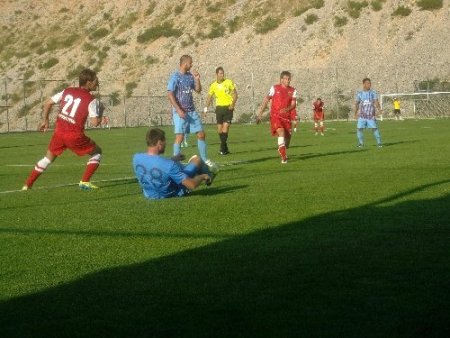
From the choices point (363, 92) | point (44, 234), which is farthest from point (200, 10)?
point (44, 234)

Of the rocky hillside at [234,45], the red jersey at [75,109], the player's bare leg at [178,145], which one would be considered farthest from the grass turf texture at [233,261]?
the rocky hillside at [234,45]

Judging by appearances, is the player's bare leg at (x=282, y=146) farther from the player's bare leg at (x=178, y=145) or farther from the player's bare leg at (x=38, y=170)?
the player's bare leg at (x=38, y=170)

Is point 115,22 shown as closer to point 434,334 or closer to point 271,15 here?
point 271,15

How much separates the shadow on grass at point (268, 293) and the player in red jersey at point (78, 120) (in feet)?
23.1

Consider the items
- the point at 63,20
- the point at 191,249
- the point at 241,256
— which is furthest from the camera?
the point at 63,20

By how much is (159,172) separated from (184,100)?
319 inches

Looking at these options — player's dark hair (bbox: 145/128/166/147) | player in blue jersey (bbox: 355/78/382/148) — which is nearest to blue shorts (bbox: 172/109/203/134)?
player's dark hair (bbox: 145/128/166/147)

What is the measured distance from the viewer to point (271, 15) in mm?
84938

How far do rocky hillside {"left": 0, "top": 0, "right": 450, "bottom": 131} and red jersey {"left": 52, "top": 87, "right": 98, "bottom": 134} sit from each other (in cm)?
5062

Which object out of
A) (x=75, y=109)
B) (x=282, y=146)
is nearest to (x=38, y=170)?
(x=75, y=109)

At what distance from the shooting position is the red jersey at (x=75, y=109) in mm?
16531

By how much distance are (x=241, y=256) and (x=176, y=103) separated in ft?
40.8

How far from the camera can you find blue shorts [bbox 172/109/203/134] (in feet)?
70.9

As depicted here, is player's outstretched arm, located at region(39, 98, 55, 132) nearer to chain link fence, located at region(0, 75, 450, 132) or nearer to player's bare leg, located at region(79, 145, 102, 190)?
player's bare leg, located at region(79, 145, 102, 190)
